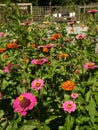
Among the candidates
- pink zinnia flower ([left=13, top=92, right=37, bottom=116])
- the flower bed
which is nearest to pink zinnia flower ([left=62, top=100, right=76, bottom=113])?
the flower bed

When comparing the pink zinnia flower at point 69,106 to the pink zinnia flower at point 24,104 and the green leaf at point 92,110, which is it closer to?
the green leaf at point 92,110

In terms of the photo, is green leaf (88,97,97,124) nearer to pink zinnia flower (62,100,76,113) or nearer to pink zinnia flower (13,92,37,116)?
pink zinnia flower (62,100,76,113)

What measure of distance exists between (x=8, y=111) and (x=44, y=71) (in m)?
0.61

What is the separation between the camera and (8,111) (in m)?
2.64

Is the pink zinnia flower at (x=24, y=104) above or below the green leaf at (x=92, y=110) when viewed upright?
above

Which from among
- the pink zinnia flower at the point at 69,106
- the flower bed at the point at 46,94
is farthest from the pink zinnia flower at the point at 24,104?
the pink zinnia flower at the point at 69,106

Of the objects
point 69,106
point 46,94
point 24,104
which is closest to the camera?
point 24,104

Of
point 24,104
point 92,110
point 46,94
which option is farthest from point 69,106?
point 46,94

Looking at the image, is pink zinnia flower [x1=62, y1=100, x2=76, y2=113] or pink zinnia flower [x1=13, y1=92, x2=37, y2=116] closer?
pink zinnia flower [x1=13, y1=92, x2=37, y2=116]

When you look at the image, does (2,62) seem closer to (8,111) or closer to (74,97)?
(8,111)

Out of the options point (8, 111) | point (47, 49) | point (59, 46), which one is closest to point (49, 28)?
point (59, 46)

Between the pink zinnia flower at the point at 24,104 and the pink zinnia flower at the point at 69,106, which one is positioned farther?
the pink zinnia flower at the point at 69,106

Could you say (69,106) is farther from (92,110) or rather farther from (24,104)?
(24,104)

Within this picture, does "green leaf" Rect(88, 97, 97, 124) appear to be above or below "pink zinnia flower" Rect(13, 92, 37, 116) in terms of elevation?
below
